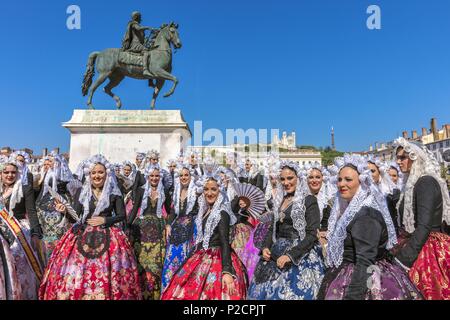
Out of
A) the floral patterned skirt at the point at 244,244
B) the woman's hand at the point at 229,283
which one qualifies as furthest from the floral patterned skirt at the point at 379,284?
the floral patterned skirt at the point at 244,244

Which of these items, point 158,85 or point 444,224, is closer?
point 444,224

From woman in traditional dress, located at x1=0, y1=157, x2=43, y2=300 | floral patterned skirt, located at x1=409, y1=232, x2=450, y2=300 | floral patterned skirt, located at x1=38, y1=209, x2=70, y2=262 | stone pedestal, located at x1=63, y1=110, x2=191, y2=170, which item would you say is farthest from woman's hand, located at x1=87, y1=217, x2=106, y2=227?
stone pedestal, located at x1=63, y1=110, x2=191, y2=170

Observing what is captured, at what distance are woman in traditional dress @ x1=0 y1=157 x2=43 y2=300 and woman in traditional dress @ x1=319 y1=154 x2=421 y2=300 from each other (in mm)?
3486

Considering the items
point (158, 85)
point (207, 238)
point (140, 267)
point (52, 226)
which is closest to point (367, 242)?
point (207, 238)

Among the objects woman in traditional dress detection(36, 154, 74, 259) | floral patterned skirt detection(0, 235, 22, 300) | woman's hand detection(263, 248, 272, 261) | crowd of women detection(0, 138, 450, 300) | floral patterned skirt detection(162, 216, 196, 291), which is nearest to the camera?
crowd of women detection(0, 138, 450, 300)

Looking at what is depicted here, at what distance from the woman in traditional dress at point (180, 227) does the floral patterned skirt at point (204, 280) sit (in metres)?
1.00

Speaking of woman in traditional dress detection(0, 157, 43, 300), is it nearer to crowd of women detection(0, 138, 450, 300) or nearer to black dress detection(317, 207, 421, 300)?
crowd of women detection(0, 138, 450, 300)

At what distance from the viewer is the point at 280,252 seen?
4066 mm

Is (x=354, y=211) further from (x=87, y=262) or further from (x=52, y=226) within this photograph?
(x=52, y=226)

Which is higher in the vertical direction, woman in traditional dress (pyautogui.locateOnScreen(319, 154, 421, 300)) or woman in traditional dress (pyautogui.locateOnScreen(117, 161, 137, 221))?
woman in traditional dress (pyautogui.locateOnScreen(117, 161, 137, 221))

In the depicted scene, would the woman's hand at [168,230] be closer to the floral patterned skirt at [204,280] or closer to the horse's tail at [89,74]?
the floral patterned skirt at [204,280]

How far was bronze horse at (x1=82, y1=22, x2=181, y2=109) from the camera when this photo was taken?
14633mm

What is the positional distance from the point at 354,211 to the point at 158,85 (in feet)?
41.4

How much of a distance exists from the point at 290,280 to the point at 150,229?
322 centimetres
